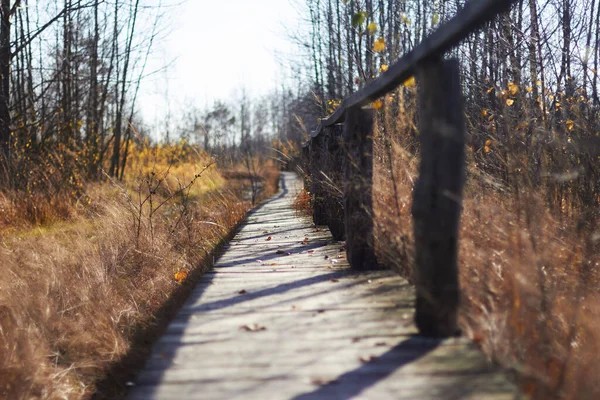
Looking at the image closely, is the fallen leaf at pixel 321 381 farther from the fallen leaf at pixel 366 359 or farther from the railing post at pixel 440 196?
the railing post at pixel 440 196

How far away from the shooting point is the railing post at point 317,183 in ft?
20.7

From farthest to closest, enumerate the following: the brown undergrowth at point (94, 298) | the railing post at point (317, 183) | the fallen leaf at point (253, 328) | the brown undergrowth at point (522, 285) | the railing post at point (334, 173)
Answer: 1. the railing post at point (317, 183)
2. the railing post at point (334, 173)
3. the brown undergrowth at point (94, 298)
4. the fallen leaf at point (253, 328)
5. the brown undergrowth at point (522, 285)

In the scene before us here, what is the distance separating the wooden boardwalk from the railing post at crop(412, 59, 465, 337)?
143mm

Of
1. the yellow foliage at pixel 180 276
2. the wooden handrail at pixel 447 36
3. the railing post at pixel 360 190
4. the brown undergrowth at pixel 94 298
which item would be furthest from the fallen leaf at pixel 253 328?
the yellow foliage at pixel 180 276

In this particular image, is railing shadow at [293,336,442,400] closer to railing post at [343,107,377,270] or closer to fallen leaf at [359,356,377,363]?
fallen leaf at [359,356,377,363]

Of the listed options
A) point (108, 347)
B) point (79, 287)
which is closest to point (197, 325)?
point (108, 347)

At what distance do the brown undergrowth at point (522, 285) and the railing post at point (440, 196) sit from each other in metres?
0.19

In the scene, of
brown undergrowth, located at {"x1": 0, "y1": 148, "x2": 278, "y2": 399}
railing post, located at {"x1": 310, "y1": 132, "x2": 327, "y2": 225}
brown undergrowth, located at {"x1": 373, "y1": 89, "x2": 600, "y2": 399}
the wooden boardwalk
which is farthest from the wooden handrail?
railing post, located at {"x1": 310, "y1": 132, "x2": 327, "y2": 225}

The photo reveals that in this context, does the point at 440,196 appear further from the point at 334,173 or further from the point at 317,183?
the point at 317,183

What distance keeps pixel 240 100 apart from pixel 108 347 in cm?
5349

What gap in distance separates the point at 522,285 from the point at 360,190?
4.38 feet

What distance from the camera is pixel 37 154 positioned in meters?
9.26

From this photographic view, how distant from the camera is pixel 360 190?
3738 mm

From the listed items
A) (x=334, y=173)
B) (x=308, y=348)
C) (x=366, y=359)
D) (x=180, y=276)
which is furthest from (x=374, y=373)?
(x=334, y=173)
